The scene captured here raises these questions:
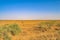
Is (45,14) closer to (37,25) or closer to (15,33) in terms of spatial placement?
(37,25)

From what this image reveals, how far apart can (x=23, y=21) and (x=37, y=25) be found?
438 millimetres

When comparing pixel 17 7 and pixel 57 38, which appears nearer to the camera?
pixel 57 38

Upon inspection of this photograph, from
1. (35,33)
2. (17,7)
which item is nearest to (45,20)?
(35,33)

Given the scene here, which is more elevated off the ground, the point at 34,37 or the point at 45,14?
the point at 45,14

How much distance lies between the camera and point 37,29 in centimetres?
488

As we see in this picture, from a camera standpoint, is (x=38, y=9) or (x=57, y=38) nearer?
(x=57, y=38)

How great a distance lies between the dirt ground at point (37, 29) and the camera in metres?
4.81

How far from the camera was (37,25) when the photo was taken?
4.98 meters

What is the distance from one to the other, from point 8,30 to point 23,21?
52 cm

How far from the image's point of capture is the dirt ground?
15.8 ft

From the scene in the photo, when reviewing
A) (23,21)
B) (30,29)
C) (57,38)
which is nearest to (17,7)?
(23,21)

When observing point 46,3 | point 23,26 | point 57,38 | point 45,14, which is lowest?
point 57,38

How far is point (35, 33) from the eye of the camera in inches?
191

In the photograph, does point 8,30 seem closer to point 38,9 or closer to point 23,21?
point 23,21
